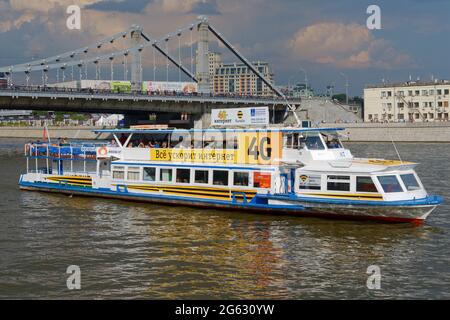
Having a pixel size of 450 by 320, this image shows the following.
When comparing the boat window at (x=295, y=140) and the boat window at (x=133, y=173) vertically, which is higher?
the boat window at (x=295, y=140)

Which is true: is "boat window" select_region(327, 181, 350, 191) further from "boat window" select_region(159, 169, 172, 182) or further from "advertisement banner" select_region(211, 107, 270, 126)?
"boat window" select_region(159, 169, 172, 182)

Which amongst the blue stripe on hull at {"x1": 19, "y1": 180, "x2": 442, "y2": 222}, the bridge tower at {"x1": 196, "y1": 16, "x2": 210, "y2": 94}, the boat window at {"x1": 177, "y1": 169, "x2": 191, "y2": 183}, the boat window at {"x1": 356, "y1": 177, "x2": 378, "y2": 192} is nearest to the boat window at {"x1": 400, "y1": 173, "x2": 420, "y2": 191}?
the blue stripe on hull at {"x1": 19, "y1": 180, "x2": 442, "y2": 222}

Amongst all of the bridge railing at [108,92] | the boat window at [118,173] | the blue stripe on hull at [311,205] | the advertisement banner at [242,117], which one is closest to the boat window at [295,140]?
the advertisement banner at [242,117]

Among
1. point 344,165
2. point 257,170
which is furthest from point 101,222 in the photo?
point 344,165

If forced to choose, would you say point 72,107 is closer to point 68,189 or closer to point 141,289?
point 68,189

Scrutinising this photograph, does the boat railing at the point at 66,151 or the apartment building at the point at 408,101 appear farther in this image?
the apartment building at the point at 408,101

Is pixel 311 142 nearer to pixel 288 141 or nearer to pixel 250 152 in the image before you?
pixel 288 141

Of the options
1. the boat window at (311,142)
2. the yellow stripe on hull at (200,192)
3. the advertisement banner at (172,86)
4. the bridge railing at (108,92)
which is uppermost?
the advertisement banner at (172,86)

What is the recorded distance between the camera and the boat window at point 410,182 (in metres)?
24.9

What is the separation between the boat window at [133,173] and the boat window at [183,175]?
2.74 m

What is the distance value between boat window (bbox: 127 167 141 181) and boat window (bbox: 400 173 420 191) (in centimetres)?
1389

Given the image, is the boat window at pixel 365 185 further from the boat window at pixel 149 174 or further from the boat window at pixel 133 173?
the boat window at pixel 133 173

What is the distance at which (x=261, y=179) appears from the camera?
27531mm
